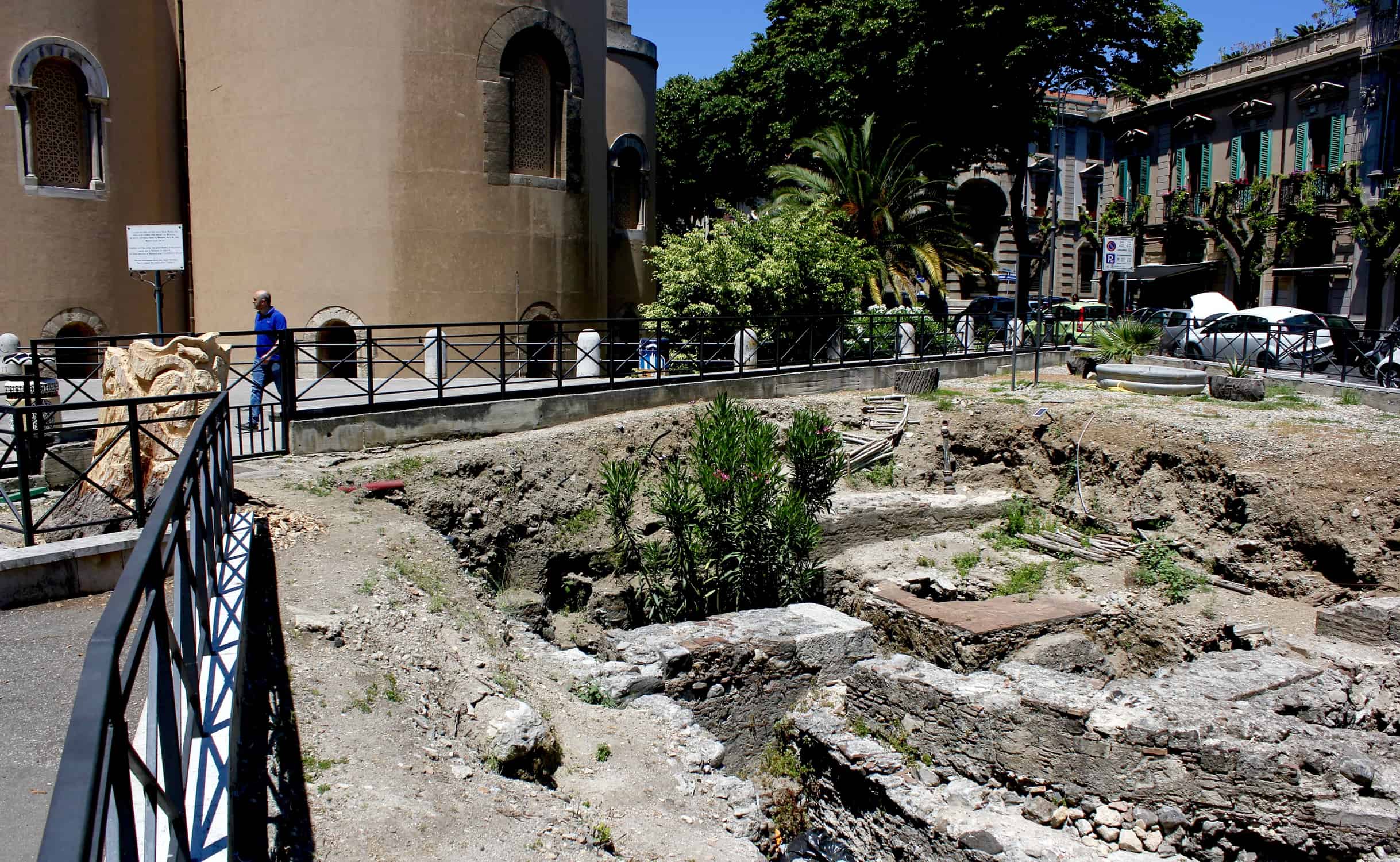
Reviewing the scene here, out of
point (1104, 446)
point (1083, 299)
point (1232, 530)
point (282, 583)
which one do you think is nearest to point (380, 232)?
point (282, 583)

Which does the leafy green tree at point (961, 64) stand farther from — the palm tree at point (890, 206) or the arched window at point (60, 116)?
the arched window at point (60, 116)

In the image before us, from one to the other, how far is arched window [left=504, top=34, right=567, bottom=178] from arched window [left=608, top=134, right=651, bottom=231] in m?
5.27

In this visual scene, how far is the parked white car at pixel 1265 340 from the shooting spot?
20109 millimetres

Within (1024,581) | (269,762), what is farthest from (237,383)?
(1024,581)

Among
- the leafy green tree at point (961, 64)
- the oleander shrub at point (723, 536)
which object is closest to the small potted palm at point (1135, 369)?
the leafy green tree at point (961, 64)

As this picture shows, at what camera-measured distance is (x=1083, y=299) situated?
47.8 metres

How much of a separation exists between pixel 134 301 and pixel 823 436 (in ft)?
41.0

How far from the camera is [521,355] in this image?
17.8 m

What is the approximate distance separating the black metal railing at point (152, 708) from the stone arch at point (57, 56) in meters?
14.7

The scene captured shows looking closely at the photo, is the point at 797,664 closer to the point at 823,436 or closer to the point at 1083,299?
the point at 823,436

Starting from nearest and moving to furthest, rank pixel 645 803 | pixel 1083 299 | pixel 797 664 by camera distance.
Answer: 1. pixel 645 803
2. pixel 797 664
3. pixel 1083 299

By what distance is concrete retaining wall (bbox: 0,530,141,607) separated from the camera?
20.5ft

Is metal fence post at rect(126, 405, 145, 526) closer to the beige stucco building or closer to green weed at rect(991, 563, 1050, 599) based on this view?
green weed at rect(991, 563, 1050, 599)

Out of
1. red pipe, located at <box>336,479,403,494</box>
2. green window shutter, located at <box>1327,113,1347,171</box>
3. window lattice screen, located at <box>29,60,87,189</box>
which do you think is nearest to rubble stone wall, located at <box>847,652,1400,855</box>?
red pipe, located at <box>336,479,403,494</box>
